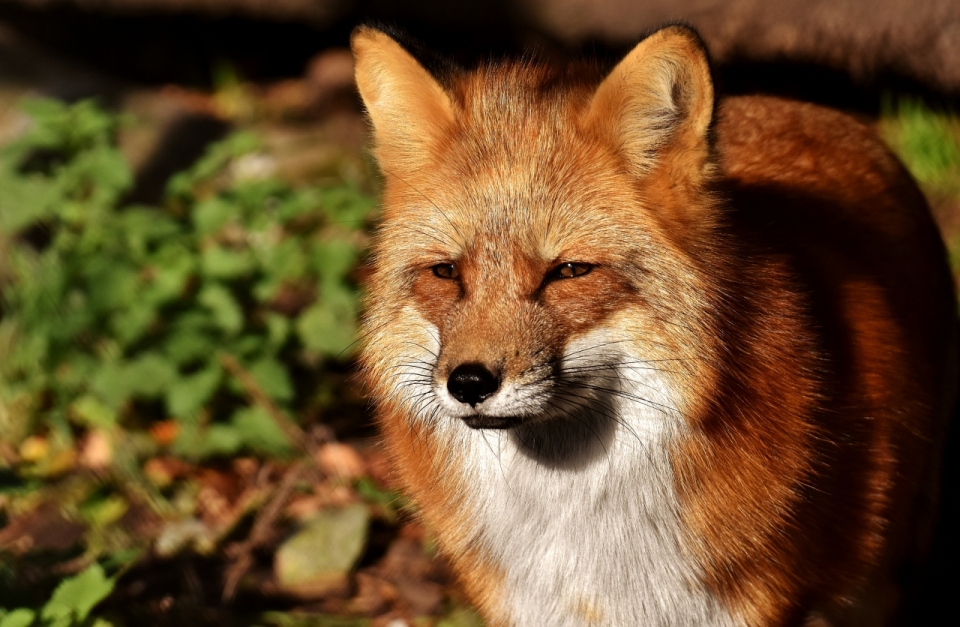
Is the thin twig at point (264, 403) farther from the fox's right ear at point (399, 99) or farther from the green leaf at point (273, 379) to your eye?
the fox's right ear at point (399, 99)

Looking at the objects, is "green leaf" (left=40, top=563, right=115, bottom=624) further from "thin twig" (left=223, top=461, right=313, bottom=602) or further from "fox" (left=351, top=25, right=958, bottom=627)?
"fox" (left=351, top=25, right=958, bottom=627)

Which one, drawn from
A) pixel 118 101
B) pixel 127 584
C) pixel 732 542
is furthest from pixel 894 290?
pixel 118 101

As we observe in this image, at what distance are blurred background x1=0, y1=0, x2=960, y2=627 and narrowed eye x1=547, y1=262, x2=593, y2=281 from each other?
100 centimetres

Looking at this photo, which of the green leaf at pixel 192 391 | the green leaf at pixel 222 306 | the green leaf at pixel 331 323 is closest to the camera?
the green leaf at pixel 192 391

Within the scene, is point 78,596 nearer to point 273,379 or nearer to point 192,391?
point 192,391

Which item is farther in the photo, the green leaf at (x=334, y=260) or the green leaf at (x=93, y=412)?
the green leaf at (x=334, y=260)

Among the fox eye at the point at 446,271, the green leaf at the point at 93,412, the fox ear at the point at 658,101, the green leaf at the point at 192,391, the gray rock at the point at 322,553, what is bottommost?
the gray rock at the point at 322,553

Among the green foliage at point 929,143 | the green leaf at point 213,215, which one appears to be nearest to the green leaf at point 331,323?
the green leaf at point 213,215

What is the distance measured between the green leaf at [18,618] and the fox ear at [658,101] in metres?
2.43

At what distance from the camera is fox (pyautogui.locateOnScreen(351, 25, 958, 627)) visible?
284cm

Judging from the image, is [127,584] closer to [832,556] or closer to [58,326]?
[58,326]

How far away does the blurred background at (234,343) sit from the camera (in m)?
4.32

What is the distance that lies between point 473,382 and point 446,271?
50 centimetres

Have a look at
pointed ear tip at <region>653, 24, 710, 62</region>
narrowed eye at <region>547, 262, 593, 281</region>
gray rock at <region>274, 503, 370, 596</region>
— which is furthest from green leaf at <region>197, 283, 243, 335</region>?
pointed ear tip at <region>653, 24, 710, 62</region>
